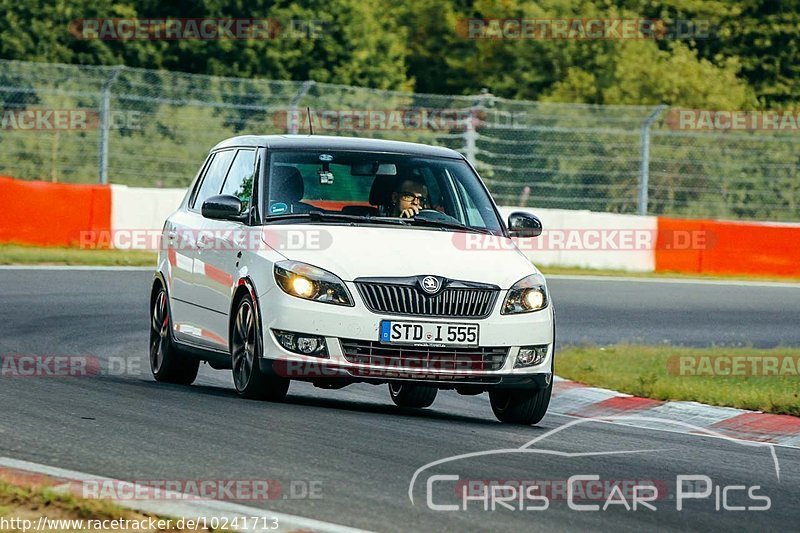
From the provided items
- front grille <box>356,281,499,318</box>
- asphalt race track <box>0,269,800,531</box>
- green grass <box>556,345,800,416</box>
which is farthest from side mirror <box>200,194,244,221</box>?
green grass <box>556,345,800,416</box>

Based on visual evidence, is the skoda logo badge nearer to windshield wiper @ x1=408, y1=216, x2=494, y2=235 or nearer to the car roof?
windshield wiper @ x1=408, y1=216, x2=494, y2=235

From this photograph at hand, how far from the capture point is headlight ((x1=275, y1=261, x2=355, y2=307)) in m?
9.44

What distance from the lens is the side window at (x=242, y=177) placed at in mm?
10711

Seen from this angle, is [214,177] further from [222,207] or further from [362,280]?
[362,280]

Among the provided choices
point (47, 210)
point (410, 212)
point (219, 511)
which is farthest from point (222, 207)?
point (47, 210)

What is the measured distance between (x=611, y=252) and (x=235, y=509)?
67.8ft

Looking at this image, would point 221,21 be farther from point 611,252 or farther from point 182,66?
point 611,252

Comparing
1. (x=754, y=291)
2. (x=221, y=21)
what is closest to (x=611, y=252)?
(x=754, y=291)

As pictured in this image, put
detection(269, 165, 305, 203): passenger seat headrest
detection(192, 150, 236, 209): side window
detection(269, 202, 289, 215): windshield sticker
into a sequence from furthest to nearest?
detection(192, 150, 236, 209): side window → detection(269, 165, 305, 203): passenger seat headrest → detection(269, 202, 289, 215): windshield sticker

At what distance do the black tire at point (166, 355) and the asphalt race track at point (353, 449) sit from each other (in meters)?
0.17

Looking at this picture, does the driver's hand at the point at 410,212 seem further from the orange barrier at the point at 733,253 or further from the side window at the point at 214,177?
the orange barrier at the point at 733,253

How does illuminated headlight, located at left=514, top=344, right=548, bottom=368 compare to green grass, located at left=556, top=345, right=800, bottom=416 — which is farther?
green grass, located at left=556, top=345, right=800, bottom=416

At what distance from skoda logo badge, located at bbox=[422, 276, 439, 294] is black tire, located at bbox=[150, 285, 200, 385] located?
2560 mm

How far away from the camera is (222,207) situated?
10305mm
